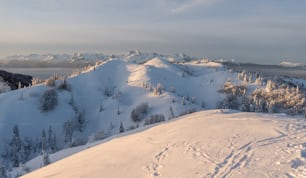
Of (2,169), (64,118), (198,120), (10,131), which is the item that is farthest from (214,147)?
(64,118)

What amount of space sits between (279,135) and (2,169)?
11.0 metres

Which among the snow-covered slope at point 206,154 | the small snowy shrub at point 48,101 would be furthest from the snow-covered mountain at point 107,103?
the snow-covered slope at point 206,154

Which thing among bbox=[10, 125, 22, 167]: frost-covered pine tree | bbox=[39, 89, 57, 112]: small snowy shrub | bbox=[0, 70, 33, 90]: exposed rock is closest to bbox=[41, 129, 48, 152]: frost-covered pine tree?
bbox=[10, 125, 22, 167]: frost-covered pine tree

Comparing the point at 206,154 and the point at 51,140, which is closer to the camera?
the point at 206,154

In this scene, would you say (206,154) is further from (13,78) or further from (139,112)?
(13,78)

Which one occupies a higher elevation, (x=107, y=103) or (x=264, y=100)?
(x=264, y=100)

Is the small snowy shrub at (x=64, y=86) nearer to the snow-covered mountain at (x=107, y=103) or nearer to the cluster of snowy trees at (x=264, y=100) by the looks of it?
the snow-covered mountain at (x=107, y=103)

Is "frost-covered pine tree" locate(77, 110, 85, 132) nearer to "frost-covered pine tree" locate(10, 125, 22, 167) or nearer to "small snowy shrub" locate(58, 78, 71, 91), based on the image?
"small snowy shrub" locate(58, 78, 71, 91)

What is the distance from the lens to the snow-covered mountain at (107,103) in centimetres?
3103

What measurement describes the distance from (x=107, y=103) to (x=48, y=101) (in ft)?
19.5

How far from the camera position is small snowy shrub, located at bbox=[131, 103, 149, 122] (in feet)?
115

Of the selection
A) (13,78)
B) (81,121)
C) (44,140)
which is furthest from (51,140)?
(13,78)

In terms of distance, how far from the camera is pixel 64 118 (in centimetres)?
3603

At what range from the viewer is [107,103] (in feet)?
131
